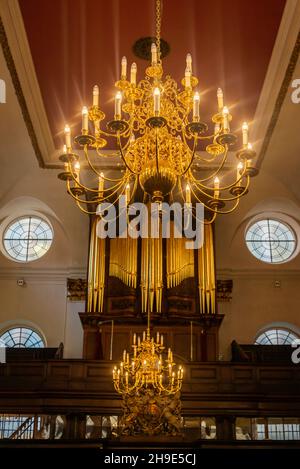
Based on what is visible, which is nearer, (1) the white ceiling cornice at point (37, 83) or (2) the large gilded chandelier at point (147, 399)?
(2) the large gilded chandelier at point (147, 399)

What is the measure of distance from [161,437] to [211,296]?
4.69m

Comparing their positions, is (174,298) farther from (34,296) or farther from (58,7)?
(58,7)

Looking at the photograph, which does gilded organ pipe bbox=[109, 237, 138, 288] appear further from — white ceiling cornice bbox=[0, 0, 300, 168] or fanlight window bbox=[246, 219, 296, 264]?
fanlight window bbox=[246, 219, 296, 264]

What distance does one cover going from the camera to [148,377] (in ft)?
28.2

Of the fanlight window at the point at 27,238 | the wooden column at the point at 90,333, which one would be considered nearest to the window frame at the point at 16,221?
the fanlight window at the point at 27,238

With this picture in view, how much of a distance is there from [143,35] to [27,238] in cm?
734

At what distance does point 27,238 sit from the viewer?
51.0 ft

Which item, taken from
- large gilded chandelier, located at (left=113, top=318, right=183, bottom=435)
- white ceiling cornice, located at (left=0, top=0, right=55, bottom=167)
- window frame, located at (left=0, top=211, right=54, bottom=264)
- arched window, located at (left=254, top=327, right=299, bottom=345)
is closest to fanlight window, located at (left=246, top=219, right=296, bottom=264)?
arched window, located at (left=254, top=327, right=299, bottom=345)

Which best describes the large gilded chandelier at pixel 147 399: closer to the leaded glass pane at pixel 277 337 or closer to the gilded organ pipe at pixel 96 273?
the gilded organ pipe at pixel 96 273

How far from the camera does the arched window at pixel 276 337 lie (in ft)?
47.3

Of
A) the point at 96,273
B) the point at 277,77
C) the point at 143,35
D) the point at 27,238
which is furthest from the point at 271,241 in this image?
the point at 143,35

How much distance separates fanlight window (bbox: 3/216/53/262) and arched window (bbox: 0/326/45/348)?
70.5 inches

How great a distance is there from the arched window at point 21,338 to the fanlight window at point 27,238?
5.87 ft

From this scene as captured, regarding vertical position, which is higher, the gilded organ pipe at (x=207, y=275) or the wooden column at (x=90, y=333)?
the gilded organ pipe at (x=207, y=275)
